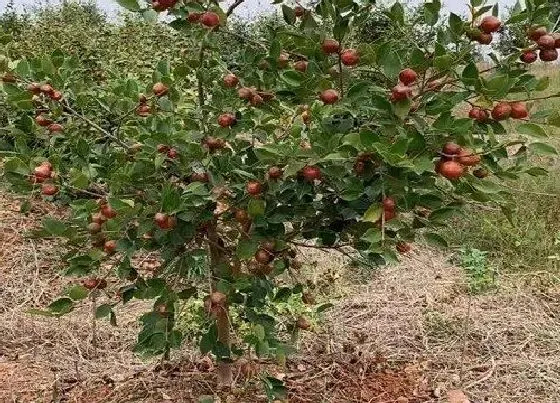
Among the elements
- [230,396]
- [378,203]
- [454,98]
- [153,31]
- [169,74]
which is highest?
[153,31]

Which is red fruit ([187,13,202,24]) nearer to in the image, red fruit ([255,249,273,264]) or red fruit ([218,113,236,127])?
red fruit ([218,113,236,127])

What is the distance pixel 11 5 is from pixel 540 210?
22.6 feet

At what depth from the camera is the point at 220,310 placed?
2.11 m

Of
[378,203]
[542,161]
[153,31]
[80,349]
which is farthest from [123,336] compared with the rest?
[153,31]

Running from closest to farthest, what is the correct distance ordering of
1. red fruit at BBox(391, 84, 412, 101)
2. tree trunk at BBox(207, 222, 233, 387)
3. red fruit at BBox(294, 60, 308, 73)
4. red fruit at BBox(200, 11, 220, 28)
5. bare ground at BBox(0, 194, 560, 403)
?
red fruit at BBox(391, 84, 412, 101), red fruit at BBox(200, 11, 220, 28), red fruit at BBox(294, 60, 308, 73), tree trunk at BBox(207, 222, 233, 387), bare ground at BBox(0, 194, 560, 403)

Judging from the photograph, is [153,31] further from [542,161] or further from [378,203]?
[378,203]

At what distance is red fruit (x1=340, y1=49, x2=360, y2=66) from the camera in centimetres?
152

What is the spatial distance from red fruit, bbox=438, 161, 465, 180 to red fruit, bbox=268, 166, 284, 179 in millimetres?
375

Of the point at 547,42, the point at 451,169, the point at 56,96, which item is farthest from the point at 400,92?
the point at 56,96

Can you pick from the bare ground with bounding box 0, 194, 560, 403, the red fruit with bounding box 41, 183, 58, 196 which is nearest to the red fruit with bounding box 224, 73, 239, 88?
the red fruit with bounding box 41, 183, 58, 196

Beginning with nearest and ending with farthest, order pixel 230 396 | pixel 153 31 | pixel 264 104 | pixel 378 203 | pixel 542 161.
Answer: pixel 378 203, pixel 264 104, pixel 230 396, pixel 542 161, pixel 153 31

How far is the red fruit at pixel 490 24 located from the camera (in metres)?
1.45

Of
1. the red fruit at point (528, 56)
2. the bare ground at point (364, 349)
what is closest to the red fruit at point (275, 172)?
the red fruit at point (528, 56)

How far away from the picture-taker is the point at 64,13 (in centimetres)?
920
